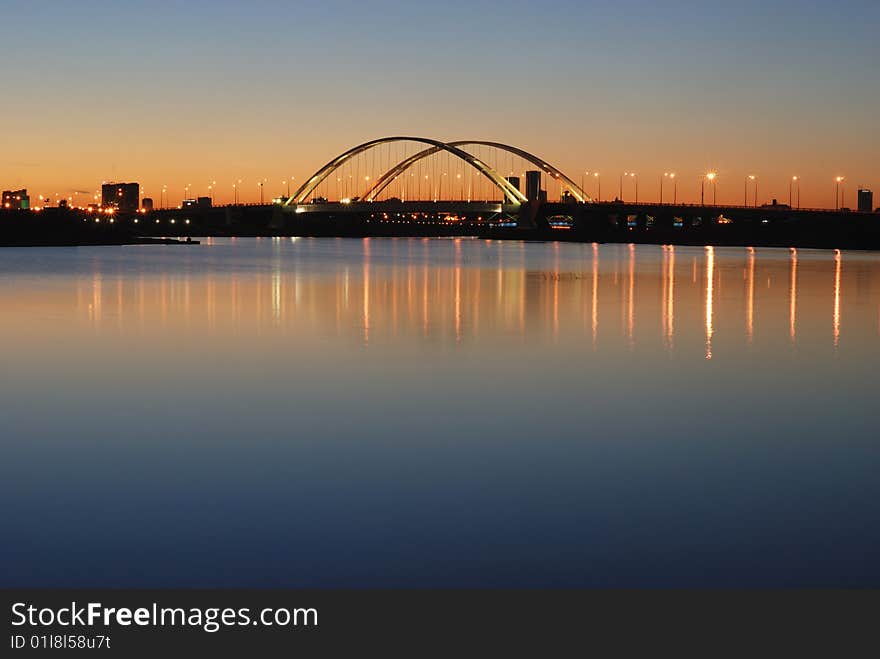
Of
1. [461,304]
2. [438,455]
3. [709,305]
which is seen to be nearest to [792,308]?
[709,305]

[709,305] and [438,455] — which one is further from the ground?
[709,305]

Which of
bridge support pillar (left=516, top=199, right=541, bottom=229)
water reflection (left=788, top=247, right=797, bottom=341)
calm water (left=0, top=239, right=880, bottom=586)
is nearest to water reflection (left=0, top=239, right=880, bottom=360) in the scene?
water reflection (left=788, top=247, right=797, bottom=341)

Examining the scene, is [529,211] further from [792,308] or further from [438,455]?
[438,455]

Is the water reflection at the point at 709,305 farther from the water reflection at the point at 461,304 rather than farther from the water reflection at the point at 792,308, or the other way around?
the water reflection at the point at 792,308

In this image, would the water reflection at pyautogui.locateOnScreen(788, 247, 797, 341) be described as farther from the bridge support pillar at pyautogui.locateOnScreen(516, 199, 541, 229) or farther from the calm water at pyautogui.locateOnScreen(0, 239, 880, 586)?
the bridge support pillar at pyautogui.locateOnScreen(516, 199, 541, 229)

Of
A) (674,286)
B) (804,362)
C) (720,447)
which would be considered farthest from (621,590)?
(674,286)

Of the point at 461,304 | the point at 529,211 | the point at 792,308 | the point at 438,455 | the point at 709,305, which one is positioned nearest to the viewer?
the point at 438,455

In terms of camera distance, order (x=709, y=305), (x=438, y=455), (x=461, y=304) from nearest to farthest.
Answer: (x=438, y=455) < (x=461, y=304) < (x=709, y=305)

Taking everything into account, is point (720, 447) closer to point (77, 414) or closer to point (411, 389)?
point (411, 389)

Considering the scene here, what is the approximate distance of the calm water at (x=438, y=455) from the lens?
6.93m

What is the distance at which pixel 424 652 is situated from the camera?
570 cm

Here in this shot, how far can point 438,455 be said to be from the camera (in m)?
10.2

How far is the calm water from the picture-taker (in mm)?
6930

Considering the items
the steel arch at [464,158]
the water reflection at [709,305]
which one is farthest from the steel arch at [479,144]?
the water reflection at [709,305]
